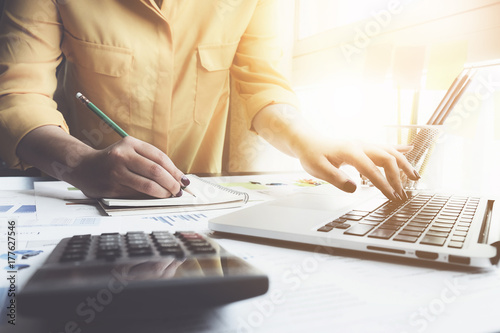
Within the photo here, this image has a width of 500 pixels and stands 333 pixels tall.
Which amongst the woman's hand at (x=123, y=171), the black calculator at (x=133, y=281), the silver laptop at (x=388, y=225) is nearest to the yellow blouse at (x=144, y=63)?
the woman's hand at (x=123, y=171)

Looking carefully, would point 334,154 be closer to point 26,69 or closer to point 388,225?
point 388,225

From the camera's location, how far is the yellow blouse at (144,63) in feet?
2.83

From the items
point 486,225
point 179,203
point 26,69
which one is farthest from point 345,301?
point 26,69

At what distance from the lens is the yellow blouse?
2.83ft

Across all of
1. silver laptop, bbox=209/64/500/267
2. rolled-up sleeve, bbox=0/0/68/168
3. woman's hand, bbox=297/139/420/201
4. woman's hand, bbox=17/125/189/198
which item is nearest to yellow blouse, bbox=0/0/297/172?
rolled-up sleeve, bbox=0/0/68/168

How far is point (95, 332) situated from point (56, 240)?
215 millimetres

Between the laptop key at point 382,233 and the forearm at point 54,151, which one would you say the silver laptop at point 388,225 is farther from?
the forearm at point 54,151

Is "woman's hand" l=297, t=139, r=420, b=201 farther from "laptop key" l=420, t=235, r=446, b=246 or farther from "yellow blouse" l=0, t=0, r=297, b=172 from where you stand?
"yellow blouse" l=0, t=0, r=297, b=172

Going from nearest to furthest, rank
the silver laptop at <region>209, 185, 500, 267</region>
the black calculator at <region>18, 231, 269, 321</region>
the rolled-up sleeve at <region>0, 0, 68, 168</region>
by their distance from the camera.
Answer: the black calculator at <region>18, 231, 269, 321</region> → the silver laptop at <region>209, 185, 500, 267</region> → the rolled-up sleeve at <region>0, 0, 68, 168</region>

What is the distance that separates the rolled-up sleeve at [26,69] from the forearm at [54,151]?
2 centimetres

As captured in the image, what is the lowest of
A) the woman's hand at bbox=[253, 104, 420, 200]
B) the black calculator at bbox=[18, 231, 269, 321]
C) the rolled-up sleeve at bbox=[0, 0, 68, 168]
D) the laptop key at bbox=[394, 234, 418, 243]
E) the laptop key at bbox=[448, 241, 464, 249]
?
the laptop key at bbox=[448, 241, 464, 249]

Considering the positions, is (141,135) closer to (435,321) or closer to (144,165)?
(144,165)

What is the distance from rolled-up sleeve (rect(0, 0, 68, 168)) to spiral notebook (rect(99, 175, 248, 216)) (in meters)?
0.30

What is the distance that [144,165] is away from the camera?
1.83 feet
